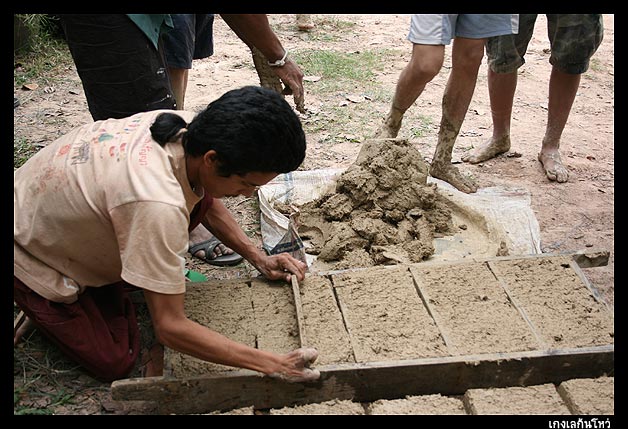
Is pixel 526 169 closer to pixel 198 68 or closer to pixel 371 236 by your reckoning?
pixel 371 236

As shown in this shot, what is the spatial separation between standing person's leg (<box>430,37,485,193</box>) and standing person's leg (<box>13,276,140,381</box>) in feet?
7.15

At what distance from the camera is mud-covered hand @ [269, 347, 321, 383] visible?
6.48 feet

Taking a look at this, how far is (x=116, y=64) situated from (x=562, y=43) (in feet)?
8.90

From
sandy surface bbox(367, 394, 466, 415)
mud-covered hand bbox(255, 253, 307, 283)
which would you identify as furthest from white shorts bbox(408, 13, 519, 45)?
sandy surface bbox(367, 394, 466, 415)

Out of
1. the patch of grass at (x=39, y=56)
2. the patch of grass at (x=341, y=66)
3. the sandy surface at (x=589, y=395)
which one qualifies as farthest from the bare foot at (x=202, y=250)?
the patch of grass at (x=39, y=56)

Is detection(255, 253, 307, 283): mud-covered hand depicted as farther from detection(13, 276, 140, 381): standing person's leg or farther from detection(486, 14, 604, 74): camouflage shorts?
detection(486, 14, 604, 74): camouflage shorts

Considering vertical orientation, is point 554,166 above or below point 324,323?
below

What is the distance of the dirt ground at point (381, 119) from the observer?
309 cm

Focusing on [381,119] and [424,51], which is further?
[381,119]

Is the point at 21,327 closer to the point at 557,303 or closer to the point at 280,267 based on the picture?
the point at 280,267

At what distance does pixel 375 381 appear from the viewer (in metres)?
2.13

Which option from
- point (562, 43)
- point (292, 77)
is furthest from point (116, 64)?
point (562, 43)

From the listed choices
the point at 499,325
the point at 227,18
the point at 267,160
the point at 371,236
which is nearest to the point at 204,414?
the point at 267,160

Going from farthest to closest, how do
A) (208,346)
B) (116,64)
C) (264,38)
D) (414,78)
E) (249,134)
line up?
(414,78) → (264,38) → (116,64) → (208,346) → (249,134)
